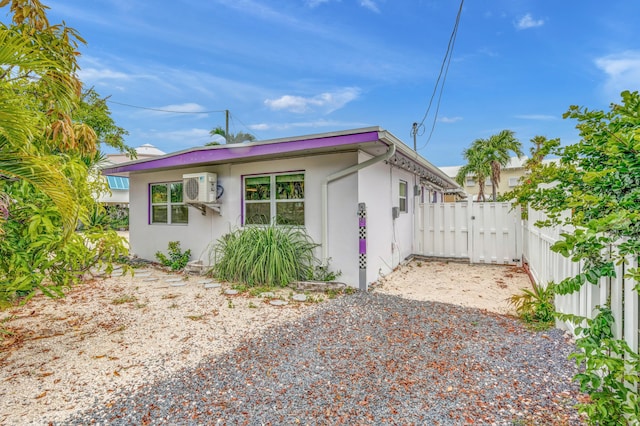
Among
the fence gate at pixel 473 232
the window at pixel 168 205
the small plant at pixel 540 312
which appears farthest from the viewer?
the window at pixel 168 205

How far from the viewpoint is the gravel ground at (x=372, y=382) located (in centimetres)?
223

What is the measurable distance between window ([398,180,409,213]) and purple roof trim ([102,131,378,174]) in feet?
12.3

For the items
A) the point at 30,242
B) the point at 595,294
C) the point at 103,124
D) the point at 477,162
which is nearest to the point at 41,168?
the point at 30,242

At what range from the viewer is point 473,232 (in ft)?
28.2

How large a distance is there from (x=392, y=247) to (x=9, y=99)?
6966 millimetres

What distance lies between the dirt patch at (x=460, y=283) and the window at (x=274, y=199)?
235 centimetres

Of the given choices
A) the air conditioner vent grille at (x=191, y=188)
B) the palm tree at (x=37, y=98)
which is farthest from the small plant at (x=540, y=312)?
the air conditioner vent grille at (x=191, y=188)

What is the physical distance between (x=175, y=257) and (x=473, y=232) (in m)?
7.97

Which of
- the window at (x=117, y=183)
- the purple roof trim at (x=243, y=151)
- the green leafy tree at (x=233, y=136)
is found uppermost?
the green leafy tree at (x=233, y=136)

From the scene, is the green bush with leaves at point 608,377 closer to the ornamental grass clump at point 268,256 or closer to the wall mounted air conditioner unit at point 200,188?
the ornamental grass clump at point 268,256

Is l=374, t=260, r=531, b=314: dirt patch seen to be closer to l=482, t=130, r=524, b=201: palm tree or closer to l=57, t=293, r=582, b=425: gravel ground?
l=57, t=293, r=582, b=425: gravel ground

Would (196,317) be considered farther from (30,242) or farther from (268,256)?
(30,242)

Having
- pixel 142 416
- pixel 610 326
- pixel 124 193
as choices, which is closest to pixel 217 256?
pixel 142 416

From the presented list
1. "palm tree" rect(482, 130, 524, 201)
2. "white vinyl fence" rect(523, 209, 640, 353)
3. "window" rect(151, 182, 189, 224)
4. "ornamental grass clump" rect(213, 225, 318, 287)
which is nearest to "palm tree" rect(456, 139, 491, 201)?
"palm tree" rect(482, 130, 524, 201)
